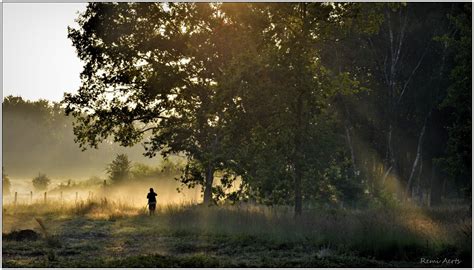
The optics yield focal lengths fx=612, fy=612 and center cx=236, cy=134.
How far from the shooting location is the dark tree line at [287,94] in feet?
65.1

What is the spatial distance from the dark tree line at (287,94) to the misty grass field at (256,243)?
6.88ft

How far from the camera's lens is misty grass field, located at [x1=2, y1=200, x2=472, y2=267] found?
13.6 m

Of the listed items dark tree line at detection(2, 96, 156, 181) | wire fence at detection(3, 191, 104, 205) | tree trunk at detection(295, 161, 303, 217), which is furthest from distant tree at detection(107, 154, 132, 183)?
dark tree line at detection(2, 96, 156, 181)

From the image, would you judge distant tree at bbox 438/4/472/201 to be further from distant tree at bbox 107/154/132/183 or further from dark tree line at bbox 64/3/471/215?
distant tree at bbox 107/154/132/183

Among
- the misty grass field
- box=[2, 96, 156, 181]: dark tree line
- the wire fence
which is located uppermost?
box=[2, 96, 156, 181]: dark tree line

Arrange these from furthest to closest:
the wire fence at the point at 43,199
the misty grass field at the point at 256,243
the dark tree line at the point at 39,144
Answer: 1. the dark tree line at the point at 39,144
2. the wire fence at the point at 43,199
3. the misty grass field at the point at 256,243

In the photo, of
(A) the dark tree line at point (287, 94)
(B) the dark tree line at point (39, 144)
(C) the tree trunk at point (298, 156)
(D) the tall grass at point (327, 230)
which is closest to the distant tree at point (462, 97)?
(A) the dark tree line at point (287, 94)

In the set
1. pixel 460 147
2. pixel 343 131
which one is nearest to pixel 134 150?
pixel 343 131

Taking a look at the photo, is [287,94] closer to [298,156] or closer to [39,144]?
[298,156]

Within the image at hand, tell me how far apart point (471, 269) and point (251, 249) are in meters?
5.55

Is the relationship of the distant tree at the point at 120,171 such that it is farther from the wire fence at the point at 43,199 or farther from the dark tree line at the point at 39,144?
the dark tree line at the point at 39,144

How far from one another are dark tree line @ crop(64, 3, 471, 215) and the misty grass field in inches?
82.6

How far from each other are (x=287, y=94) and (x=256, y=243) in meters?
5.06

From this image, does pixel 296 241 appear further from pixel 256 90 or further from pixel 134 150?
pixel 134 150
